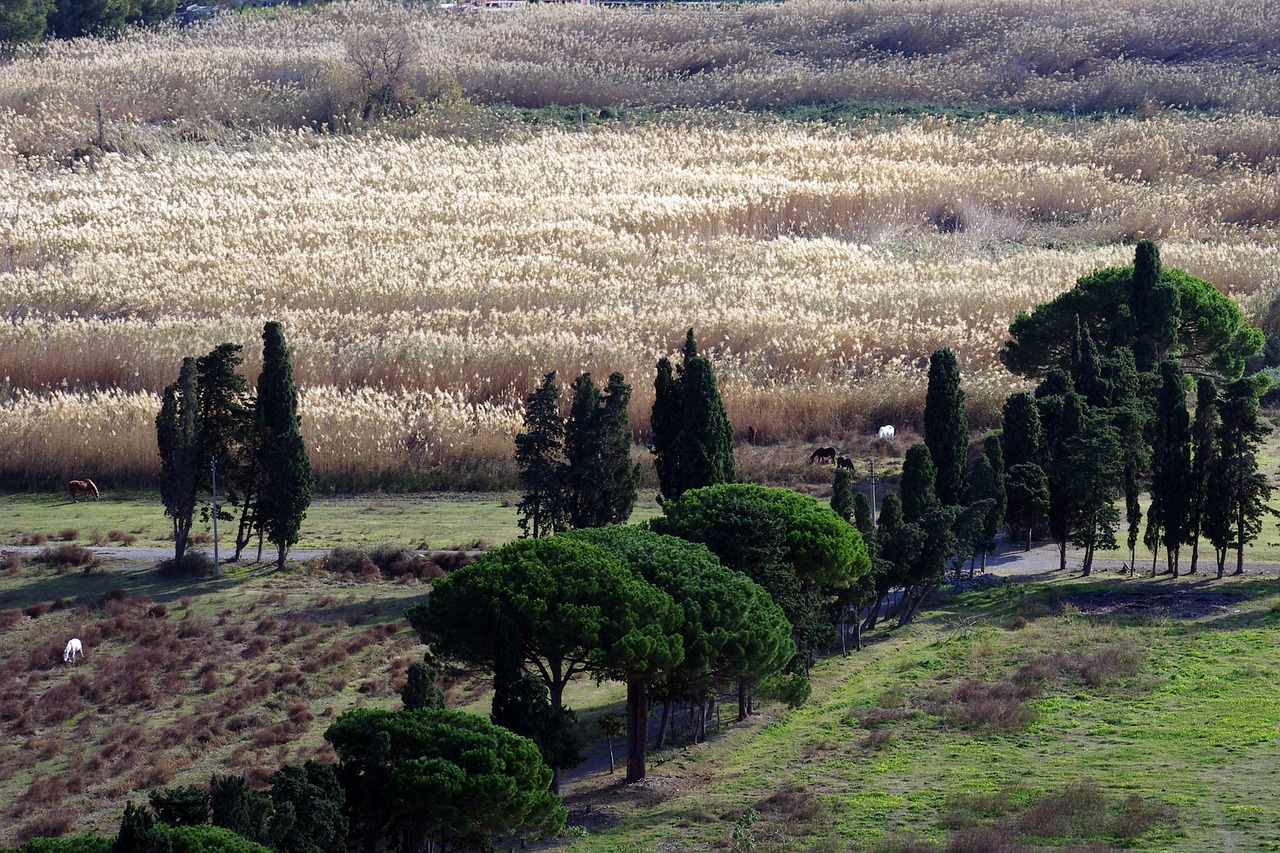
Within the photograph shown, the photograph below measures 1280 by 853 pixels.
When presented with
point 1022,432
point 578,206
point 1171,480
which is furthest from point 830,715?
point 578,206

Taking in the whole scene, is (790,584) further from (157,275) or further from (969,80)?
(969,80)

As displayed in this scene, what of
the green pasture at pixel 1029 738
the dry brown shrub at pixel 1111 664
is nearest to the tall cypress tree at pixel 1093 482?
the green pasture at pixel 1029 738

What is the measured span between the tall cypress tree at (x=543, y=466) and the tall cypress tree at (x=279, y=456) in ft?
21.2

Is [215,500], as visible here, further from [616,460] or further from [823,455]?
[823,455]

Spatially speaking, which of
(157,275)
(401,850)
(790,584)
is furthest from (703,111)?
(401,850)

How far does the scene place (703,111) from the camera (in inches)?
4995

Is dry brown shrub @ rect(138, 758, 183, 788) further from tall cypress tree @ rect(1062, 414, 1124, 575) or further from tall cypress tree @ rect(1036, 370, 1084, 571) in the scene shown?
tall cypress tree @ rect(1036, 370, 1084, 571)

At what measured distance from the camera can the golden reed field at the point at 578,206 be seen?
2746 inches

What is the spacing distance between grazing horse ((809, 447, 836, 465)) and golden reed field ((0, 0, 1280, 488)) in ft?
14.4

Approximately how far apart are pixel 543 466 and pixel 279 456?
7.86m

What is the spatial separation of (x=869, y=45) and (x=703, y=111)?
65.6 feet

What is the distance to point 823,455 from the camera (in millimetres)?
60969

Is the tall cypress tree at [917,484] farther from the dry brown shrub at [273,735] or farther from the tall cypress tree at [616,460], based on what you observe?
the dry brown shrub at [273,735]

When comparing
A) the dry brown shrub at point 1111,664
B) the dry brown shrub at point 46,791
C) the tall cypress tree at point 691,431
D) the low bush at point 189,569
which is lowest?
the dry brown shrub at point 46,791
